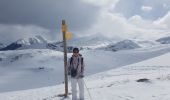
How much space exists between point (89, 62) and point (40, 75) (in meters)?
28.6

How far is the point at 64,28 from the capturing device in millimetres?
17406

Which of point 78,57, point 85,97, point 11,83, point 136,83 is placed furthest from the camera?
point 11,83

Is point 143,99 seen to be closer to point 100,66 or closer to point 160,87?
point 160,87

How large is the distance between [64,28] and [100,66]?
553ft

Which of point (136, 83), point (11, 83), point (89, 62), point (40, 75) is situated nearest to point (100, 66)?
point (89, 62)

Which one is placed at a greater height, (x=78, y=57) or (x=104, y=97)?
(x=78, y=57)

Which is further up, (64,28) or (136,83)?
(64,28)

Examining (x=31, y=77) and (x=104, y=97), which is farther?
(x=31, y=77)

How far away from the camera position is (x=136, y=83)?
19.3 meters

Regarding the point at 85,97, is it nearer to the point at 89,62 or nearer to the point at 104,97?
the point at 104,97

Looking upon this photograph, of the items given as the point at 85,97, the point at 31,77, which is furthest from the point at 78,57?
the point at 31,77

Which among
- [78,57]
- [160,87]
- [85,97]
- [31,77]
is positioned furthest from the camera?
[31,77]

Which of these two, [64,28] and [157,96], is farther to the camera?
[64,28]

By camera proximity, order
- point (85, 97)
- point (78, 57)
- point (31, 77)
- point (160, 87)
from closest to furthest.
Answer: point (78, 57) < point (85, 97) < point (160, 87) < point (31, 77)
